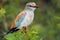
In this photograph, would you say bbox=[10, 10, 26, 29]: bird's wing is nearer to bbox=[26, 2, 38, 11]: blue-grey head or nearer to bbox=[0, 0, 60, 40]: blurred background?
bbox=[26, 2, 38, 11]: blue-grey head

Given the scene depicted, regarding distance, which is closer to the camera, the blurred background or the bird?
the bird

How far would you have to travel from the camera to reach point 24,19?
7.21m

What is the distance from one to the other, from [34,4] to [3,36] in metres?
0.72

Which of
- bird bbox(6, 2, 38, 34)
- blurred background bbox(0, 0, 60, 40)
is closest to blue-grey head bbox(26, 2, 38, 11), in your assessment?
bird bbox(6, 2, 38, 34)

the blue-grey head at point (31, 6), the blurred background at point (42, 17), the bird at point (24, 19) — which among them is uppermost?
the blue-grey head at point (31, 6)

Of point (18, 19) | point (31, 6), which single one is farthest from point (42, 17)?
point (18, 19)

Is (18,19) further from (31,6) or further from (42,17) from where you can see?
(42,17)

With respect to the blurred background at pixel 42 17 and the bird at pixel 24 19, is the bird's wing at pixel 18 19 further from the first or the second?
the blurred background at pixel 42 17

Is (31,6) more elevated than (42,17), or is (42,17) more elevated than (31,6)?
(31,6)

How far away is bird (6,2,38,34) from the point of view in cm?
702

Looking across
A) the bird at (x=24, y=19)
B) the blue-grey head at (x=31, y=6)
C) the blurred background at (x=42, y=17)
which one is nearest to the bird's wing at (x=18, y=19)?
the bird at (x=24, y=19)

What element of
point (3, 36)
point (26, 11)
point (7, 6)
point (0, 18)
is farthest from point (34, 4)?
point (7, 6)

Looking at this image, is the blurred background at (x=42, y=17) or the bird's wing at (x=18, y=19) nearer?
the bird's wing at (x=18, y=19)

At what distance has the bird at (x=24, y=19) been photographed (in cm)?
702
